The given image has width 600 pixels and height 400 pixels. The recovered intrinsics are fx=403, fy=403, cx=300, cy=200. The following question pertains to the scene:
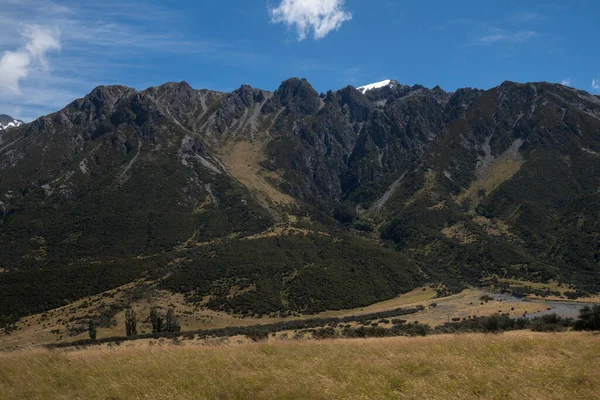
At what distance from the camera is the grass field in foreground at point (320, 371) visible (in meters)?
12.1

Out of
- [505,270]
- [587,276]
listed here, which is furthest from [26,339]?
[587,276]

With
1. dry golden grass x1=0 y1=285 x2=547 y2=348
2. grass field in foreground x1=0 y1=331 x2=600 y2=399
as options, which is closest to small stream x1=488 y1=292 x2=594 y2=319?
dry golden grass x1=0 y1=285 x2=547 y2=348

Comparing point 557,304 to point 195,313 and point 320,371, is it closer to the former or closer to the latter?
point 195,313

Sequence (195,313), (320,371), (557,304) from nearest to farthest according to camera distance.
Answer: (320,371) < (557,304) < (195,313)

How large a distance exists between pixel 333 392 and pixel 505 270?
196903mm

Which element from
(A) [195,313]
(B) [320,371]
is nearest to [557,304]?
(A) [195,313]

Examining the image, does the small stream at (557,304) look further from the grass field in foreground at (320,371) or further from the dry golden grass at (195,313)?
the grass field in foreground at (320,371)

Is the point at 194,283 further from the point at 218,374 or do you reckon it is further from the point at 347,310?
the point at 218,374

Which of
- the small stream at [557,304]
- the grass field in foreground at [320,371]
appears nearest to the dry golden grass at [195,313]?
the small stream at [557,304]

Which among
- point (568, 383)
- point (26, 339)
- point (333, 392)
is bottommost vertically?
point (26, 339)

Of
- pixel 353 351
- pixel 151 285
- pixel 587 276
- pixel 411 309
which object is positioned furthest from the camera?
pixel 587 276

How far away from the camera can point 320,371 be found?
14.0 m

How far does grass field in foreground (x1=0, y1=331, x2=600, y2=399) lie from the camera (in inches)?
477

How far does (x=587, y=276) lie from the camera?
175 metres
